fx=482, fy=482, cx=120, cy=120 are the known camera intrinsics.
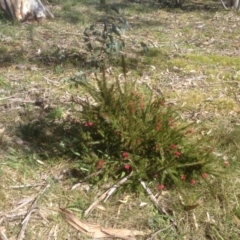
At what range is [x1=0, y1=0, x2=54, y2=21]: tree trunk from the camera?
7.82 m

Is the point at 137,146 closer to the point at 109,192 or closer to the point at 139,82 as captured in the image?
the point at 109,192

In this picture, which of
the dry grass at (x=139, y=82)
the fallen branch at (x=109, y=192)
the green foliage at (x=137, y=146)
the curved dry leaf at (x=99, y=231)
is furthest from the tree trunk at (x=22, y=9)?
the curved dry leaf at (x=99, y=231)

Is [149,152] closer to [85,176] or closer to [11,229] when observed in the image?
[85,176]

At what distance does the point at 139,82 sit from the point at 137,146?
200 cm

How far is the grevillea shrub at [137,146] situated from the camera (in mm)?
3369

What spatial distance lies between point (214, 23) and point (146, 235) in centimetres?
592

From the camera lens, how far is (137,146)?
341 centimetres

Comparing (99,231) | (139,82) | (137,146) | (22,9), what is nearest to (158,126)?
(137,146)

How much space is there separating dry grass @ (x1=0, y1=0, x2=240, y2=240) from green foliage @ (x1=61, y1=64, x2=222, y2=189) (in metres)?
0.14

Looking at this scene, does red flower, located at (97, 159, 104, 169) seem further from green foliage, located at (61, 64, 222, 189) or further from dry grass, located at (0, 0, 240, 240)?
dry grass, located at (0, 0, 240, 240)

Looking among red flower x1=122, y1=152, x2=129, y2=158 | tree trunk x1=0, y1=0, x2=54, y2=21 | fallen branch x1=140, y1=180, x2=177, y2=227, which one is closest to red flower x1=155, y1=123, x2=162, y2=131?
red flower x1=122, y1=152, x2=129, y2=158

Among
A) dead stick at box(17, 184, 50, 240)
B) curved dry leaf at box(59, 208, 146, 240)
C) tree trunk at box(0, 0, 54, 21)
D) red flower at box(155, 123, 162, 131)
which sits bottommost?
curved dry leaf at box(59, 208, 146, 240)

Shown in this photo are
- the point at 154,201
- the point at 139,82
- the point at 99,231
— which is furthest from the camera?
the point at 139,82

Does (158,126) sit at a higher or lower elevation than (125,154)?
higher
